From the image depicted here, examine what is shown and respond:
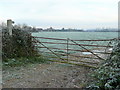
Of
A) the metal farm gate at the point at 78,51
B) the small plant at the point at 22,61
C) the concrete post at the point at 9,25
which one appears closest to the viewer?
the small plant at the point at 22,61

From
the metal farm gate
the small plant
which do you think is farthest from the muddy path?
the metal farm gate

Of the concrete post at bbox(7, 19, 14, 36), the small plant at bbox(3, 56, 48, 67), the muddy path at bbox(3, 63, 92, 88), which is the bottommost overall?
the muddy path at bbox(3, 63, 92, 88)

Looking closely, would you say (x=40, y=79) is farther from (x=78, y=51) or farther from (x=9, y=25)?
(x=9, y=25)

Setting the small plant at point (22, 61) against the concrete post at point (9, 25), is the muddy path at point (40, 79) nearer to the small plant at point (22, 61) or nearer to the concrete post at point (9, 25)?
the small plant at point (22, 61)

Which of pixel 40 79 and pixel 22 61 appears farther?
pixel 22 61

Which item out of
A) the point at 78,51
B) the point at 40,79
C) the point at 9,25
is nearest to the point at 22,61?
the point at 9,25

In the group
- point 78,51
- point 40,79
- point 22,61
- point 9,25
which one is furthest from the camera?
point 78,51

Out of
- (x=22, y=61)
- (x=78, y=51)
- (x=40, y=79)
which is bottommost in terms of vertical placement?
(x=40, y=79)

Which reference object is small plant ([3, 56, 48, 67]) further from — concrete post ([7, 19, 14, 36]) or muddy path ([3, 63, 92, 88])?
concrete post ([7, 19, 14, 36])

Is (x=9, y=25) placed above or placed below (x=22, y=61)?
above

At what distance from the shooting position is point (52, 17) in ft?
32.1

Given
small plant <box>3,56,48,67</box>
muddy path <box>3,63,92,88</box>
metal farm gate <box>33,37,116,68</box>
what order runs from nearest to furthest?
muddy path <box>3,63,92,88</box>, small plant <box>3,56,48,67</box>, metal farm gate <box>33,37,116,68</box>

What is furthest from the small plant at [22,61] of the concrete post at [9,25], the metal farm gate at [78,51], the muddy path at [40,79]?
the concrete post at [9,25]

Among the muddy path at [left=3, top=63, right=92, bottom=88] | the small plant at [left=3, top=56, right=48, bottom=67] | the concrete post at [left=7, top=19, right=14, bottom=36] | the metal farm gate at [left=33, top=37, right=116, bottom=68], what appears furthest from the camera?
the concrete post at [left=7, top=19, right=14, bottom=36]
